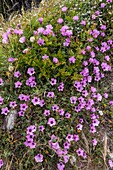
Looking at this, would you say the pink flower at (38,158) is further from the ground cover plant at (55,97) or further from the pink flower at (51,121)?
the pink flower at (51,121)

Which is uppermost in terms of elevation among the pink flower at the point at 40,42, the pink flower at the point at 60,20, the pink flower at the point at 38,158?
the pink flower at the point at 60,20

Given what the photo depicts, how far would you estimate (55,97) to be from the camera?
293 centimetres

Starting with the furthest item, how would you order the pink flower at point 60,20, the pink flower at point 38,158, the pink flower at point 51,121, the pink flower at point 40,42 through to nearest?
the pink flower at point 60,20
the pink flower at point 40,42
the pink flower at point 51,121
the pink flower at point 38,158

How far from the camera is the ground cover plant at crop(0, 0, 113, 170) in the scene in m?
2.73

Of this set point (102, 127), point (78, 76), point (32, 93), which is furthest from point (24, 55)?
point (102, 127)

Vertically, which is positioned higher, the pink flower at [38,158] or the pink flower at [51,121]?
the pink flower at [51,121]

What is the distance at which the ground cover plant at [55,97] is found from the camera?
8.96 feet

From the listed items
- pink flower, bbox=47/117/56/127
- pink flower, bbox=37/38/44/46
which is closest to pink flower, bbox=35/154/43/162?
pink flower, bbox=47/117/56/127

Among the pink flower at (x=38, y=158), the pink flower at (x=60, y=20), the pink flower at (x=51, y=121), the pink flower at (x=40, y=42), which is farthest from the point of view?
the pink flower at (x=60, y=20)

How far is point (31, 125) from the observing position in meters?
2.80

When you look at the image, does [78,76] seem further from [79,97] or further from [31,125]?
[31,125]

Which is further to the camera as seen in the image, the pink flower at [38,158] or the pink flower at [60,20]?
the pink flower at [60,20]

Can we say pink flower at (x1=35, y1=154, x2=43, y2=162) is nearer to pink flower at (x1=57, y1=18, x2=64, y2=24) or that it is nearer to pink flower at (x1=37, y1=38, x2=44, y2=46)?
pink flower at (x1=37, y1=38, x2=44, y2=46)

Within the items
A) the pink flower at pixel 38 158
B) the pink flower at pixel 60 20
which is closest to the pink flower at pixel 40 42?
the pink flower at pixel 60 20
